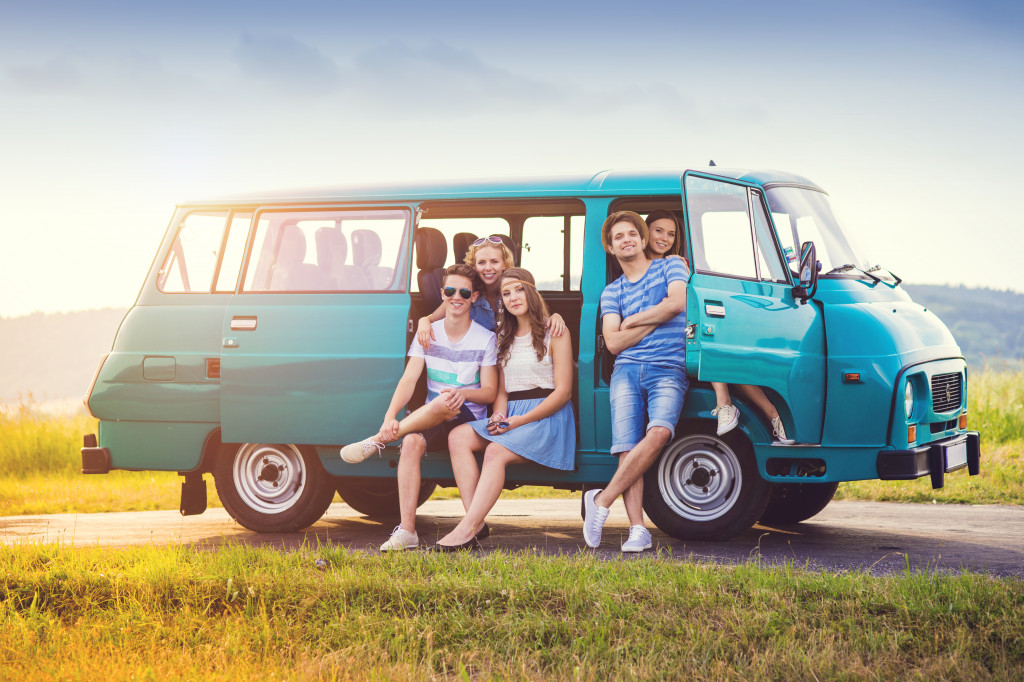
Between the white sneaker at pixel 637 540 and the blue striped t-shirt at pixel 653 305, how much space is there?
3.52 feet

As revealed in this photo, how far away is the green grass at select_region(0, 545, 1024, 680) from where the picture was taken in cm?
494

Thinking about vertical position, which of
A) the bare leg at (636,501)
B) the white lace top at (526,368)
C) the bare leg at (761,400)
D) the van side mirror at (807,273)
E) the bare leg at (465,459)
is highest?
the van side mirror at (807,273)

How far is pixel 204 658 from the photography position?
5.33 meters

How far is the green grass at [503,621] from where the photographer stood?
494 cm

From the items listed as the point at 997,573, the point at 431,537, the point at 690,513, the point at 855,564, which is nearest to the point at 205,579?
the point at 431,537

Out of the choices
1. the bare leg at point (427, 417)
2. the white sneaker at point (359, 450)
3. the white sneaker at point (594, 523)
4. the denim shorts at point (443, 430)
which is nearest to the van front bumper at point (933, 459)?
the white sneaker at point (594, 523)

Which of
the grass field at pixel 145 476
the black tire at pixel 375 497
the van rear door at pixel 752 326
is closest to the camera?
the van rear door at pixel 752 326

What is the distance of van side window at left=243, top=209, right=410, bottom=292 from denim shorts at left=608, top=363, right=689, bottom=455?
1.80m

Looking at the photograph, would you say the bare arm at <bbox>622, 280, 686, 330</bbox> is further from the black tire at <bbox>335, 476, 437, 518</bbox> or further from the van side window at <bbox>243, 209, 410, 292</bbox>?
the black tire at <bbox>335, 476, 437, 518</bbox>

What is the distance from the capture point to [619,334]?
6.77 metres

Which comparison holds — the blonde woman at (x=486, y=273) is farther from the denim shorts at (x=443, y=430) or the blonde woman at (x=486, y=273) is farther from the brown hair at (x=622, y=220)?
the brown hair at (x=622, y=220)

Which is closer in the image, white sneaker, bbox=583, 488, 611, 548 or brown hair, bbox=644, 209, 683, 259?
white sneaker, bbox=583, 488, 611, 548

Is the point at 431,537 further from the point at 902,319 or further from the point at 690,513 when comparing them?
the point at 902,319

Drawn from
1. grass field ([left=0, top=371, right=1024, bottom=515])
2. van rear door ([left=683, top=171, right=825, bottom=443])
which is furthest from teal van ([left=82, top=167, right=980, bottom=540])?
grass field ([left=0, top=371, right=1024, bottom=515])
